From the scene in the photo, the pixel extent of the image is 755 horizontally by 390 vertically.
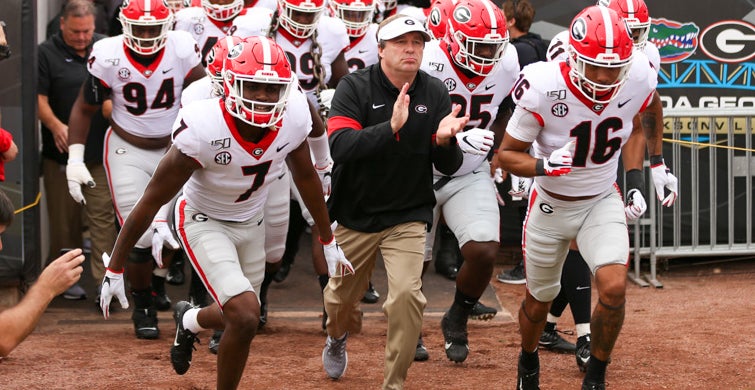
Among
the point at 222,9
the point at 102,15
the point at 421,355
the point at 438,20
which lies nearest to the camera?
the point at 421,355

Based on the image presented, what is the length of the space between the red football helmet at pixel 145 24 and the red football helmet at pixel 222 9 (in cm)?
82

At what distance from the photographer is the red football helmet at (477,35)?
6.68m

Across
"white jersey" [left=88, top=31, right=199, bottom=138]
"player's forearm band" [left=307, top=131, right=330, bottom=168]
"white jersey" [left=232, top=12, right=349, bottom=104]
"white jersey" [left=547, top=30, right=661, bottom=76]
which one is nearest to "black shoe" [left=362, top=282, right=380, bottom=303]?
"player's forearm band" [left=307, top=131, right=330, bottom=168]

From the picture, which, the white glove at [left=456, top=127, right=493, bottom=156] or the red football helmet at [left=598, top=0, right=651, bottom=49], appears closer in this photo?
the white glove at [left=456, top=127, right=493, bottom=156]

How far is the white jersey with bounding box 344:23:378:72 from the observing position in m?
8.75

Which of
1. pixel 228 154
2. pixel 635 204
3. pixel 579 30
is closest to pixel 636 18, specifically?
pixel 635 204

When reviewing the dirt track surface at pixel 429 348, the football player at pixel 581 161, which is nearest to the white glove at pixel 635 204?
the football player at pixel 581 161

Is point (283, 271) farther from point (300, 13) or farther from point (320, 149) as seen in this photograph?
point (300, 13)

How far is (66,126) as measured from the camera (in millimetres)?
8281

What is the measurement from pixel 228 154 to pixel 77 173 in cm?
233

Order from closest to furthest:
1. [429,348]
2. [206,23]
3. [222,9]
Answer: [429,348]
[222,9]
[206,23]

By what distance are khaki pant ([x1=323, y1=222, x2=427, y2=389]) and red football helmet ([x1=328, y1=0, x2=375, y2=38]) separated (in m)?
2.87

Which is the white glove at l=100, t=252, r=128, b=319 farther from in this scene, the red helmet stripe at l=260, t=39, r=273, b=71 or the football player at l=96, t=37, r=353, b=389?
the red helmet stripe at l=260, t=39, r=273, b=71

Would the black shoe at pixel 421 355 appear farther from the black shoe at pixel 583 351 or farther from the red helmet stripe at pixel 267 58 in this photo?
the red helmet stripe at pixel 267 58
